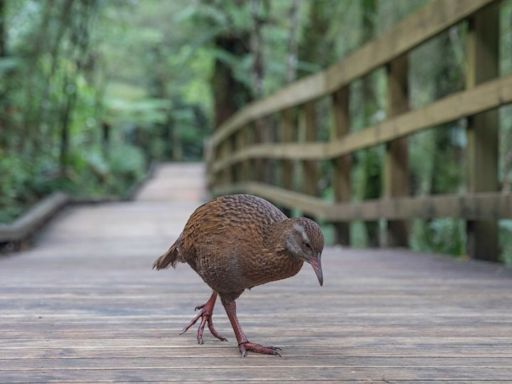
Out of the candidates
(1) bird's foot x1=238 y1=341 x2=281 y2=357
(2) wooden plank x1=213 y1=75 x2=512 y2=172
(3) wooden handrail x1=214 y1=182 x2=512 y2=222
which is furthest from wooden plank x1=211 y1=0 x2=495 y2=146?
(1) bird's foot x1=238 y1=341 x2=281 y2=357

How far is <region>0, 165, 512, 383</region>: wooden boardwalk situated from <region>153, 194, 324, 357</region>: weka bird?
0.72 feet

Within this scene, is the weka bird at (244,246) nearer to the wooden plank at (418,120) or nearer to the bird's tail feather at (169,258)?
the bird's tail feather at (169,258)

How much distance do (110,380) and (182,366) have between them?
26cm

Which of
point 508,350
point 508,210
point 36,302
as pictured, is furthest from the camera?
point 508,210

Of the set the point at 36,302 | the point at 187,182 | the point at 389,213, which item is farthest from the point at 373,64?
the point at 187,182

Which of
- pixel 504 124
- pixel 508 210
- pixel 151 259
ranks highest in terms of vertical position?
pixel 504 124

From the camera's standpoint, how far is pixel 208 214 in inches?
104

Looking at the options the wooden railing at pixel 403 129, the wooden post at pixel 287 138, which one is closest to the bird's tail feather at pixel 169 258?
the wooden railing at pixel 403 129

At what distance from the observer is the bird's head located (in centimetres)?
228

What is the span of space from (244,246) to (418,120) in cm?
308

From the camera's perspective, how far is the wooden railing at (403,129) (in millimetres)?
4652

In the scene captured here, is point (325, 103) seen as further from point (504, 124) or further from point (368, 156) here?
point (504, 124)

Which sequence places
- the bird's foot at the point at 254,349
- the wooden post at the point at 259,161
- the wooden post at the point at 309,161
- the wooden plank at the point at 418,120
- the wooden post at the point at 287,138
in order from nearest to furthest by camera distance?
the bird's foot at the point at 254,349 < the wooden plank at the point at 418,120 < the wooden post at the point at 309,161 < the wooden post at the point at 287,138 < the wooden post at the point at 259,161

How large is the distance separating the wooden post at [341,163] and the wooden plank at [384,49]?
13 centimetres
